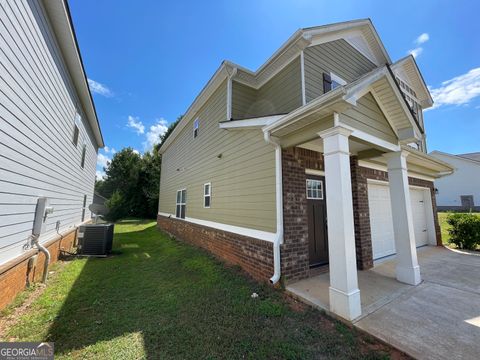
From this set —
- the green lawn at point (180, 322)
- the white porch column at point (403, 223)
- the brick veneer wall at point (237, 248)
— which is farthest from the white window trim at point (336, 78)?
the green lawn at point (180, 322)

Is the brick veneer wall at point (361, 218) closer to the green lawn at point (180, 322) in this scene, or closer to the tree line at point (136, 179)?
the green lawn at point (180, 322)

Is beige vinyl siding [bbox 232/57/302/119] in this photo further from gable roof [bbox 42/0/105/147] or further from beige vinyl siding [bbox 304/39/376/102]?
gable roof [bbox 42/0/105/147]

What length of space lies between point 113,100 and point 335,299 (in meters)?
19.7

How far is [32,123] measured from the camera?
161 inches

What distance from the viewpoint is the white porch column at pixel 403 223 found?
4.39m

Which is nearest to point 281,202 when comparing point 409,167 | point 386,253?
point 386,253

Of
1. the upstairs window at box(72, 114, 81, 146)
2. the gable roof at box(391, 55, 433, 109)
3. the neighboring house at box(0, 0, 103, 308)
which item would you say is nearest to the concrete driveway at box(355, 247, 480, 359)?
the neighboring house at box(0, 0, 103, 308)

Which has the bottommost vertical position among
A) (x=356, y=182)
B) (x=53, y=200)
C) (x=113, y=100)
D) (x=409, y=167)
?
(x=53, y=200)

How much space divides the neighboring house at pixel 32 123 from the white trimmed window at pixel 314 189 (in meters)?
5.71

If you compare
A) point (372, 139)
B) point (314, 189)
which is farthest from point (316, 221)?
point (372, 139)

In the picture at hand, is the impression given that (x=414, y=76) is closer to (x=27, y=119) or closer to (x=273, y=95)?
(x=273, y=95)

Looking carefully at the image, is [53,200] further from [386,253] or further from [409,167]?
[409,167]

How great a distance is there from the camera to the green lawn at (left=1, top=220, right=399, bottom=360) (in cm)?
261

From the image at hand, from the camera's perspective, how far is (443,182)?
80.0 ft
